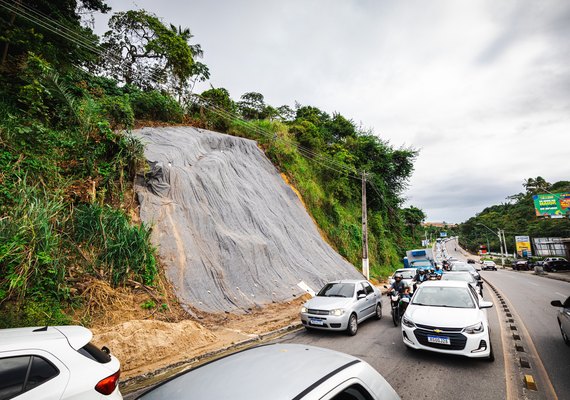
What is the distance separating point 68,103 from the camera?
32.4ft

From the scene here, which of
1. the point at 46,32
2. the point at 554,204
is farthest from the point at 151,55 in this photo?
the point at 554,204

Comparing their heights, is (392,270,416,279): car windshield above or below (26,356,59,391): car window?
below

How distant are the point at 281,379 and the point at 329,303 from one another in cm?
675

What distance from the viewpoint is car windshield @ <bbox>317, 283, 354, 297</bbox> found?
28.6 ft

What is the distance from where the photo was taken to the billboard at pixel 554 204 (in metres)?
27.2

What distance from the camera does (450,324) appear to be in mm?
5605

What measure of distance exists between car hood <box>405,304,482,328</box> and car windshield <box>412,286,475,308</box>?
0.92ft

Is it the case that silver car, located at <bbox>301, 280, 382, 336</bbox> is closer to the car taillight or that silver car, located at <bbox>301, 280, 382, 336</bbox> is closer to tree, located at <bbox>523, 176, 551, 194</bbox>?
the car taillight

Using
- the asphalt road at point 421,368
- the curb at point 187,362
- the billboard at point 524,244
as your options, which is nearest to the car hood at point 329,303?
the asphalt road at point 421,368

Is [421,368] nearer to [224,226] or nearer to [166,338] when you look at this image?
[166,338]

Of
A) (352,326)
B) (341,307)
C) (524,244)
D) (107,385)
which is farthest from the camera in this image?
(524,244)

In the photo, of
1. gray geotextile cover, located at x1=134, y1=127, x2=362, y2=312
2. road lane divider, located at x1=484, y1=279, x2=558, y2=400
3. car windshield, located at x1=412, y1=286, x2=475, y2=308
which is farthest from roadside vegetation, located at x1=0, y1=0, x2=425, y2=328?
road lane divider, located at x1=484, y1=279, x2=558, y2=400

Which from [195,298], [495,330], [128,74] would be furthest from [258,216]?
[128,74]

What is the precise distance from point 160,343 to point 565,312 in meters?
9.49
